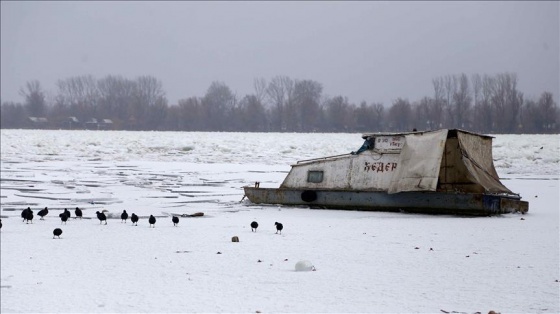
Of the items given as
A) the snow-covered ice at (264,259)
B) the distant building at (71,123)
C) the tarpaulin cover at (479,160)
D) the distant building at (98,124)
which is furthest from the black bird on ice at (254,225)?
the distant building at (71,123)

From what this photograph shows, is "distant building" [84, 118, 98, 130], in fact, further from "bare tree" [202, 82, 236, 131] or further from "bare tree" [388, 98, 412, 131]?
"bare tree" [388, 98, 412, 131]

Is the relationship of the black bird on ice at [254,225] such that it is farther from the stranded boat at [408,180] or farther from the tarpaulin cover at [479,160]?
the tarpaulin cover at [479,160]

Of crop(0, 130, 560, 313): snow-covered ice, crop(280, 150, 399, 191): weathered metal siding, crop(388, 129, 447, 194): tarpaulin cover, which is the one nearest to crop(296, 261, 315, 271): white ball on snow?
crop(0, 130, 560, 313): snow-covered ice

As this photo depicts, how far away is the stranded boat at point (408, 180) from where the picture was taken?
1376 centimetres

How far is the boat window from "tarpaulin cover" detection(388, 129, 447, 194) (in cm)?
174

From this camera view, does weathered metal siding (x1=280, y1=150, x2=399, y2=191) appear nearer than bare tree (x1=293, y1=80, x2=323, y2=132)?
Yes

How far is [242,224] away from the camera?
11.4 meters

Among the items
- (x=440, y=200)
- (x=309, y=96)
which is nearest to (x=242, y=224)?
(x=440, y=200)

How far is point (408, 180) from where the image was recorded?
45.9 feet

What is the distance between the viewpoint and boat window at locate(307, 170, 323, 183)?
15328 mm

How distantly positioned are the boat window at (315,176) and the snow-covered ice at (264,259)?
777mm

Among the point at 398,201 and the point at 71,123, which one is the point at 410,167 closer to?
the point at 398,201

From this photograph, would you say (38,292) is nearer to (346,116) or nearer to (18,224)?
(18,224)

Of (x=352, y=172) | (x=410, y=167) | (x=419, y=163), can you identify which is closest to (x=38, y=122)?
(x=352, y=172)
